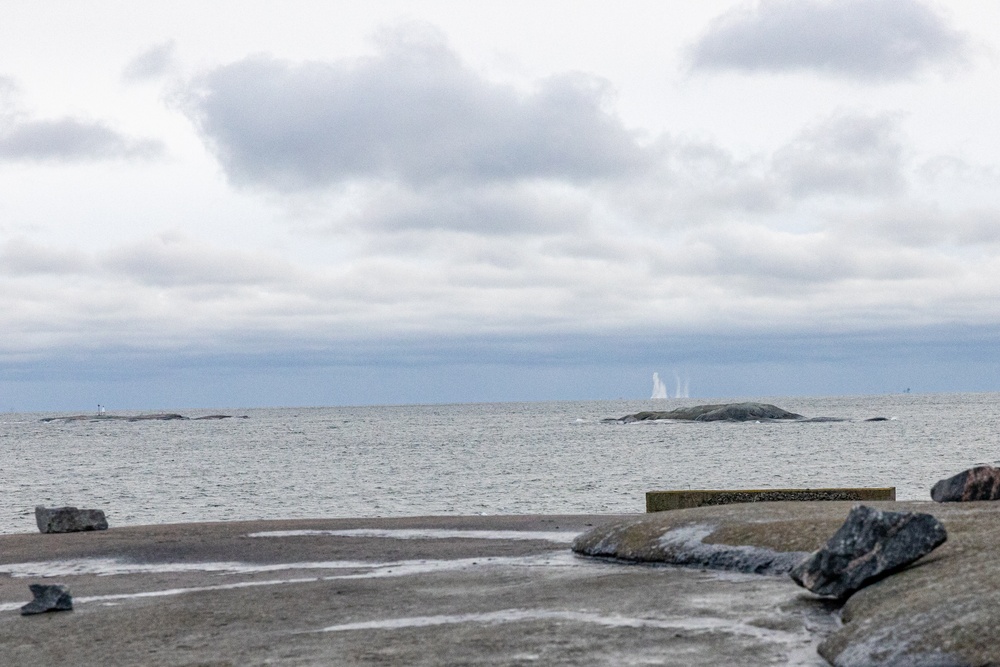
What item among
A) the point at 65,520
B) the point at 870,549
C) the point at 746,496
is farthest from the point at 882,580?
the point at 65,520

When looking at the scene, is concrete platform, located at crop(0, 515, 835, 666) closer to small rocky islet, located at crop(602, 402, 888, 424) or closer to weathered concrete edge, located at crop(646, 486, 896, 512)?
weathered concrete edge, located at crop(646, 486, 896, 512)

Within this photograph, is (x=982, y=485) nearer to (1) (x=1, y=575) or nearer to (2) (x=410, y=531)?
(2) (x=410, y=531)

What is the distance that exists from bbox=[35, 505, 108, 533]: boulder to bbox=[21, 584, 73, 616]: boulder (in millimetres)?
10927

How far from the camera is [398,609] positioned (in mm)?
12703

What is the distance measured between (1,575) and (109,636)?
22.5ft

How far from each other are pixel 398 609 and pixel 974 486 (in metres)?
9.11

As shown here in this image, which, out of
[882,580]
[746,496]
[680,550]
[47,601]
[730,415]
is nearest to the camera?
[882,580]

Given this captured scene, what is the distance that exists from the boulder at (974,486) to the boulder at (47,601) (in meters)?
12.0

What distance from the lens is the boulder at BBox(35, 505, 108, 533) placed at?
2378 cm

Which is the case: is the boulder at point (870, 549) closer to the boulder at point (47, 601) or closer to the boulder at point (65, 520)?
the boulder at point (47, 601)

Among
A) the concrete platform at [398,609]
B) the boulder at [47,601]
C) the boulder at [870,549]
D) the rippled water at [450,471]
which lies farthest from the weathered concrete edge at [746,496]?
the rippled water at [450,471]

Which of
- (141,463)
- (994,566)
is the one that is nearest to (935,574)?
(994,566)

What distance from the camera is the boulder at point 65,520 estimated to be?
23781mm

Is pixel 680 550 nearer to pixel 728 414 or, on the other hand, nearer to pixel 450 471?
pixel 450 471
